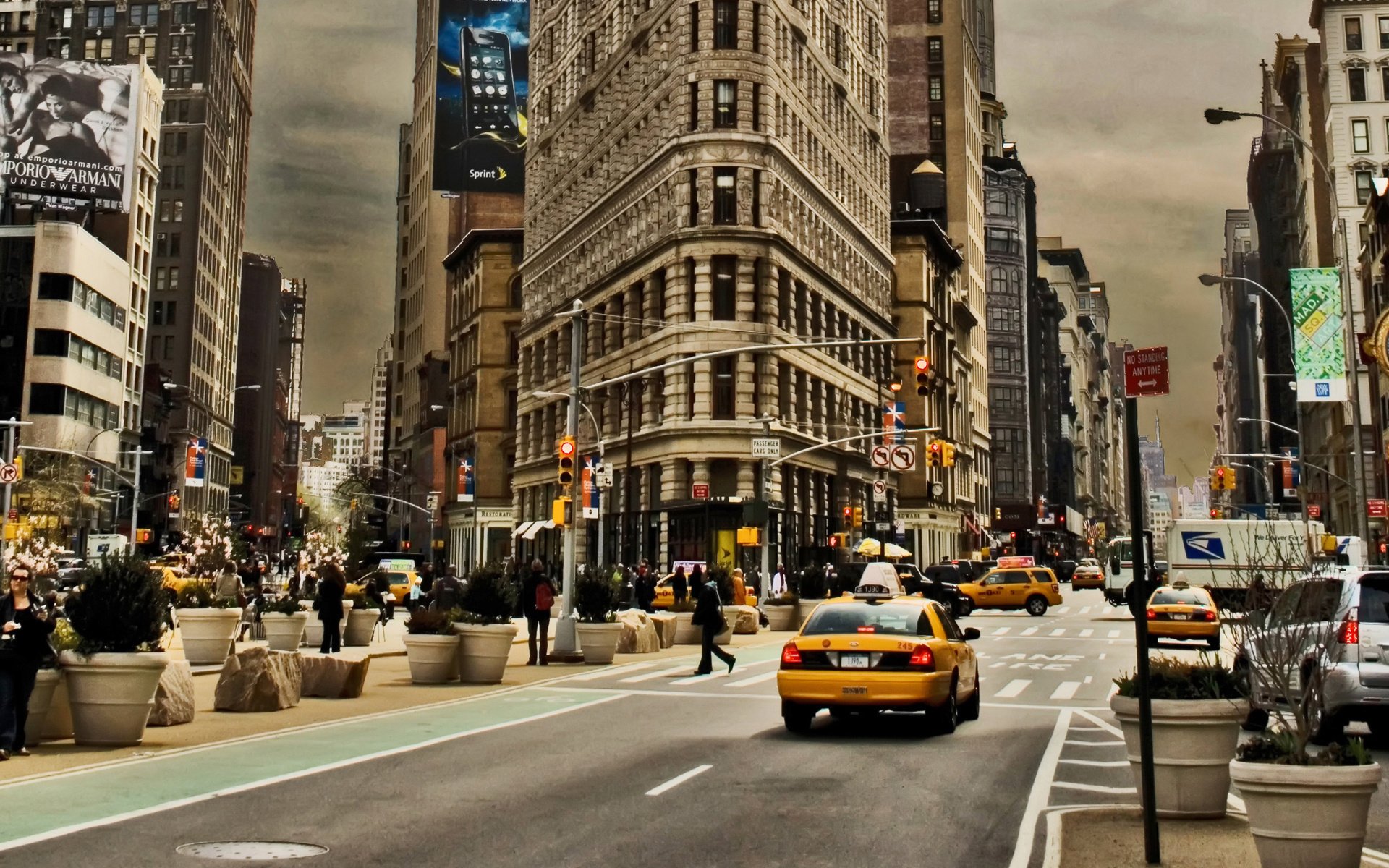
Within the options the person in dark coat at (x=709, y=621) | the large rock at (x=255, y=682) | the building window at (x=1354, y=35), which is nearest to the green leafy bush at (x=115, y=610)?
the large rock at (x=255, y=682)

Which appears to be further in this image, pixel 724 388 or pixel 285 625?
pixel 724 388

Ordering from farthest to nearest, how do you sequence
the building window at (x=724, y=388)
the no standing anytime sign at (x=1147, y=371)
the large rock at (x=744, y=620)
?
the building window at (x=724, y=388), the large rock at (x=744, y=620), the no standing anytime sign at (x=1147, y=371)

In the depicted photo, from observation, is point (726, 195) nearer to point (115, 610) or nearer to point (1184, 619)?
point (1184, 619)

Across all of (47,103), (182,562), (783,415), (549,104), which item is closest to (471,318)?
(549,104)

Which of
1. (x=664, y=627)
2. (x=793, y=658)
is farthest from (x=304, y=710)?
(x=664, y=627)

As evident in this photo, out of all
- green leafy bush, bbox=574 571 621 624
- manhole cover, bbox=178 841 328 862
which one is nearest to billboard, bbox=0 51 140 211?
green leafy bush, bbox=574 571 621 624

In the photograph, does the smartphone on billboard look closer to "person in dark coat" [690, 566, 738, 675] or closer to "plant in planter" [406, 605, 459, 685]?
"person in dark coat" [690, 566, 738, 675]

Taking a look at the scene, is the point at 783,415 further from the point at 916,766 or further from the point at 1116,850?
the point at 1116,850

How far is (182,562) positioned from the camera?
1786 inches

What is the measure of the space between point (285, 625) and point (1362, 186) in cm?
9315

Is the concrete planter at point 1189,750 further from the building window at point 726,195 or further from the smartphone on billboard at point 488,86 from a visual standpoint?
the smartphone on billboard at point 488,86

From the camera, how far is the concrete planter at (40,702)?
14852 millimetres

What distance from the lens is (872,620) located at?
17062 millimetres

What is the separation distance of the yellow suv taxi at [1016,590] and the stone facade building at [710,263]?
34.8 feet
